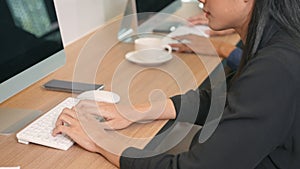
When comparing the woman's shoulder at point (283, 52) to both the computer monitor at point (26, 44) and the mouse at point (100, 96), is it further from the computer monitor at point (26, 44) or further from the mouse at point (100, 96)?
the computer monitor at point (26, 44)

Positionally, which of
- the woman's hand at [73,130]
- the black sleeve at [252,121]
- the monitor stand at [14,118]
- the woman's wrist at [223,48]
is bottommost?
the woman's wrist at [223,48]

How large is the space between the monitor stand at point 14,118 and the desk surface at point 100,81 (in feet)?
0.09

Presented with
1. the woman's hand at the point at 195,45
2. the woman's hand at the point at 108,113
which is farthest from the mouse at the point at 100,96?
the woman's hand at the point at 195,45

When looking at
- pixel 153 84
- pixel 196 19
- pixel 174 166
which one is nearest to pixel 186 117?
pixel 153 84

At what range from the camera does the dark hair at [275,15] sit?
0.95m

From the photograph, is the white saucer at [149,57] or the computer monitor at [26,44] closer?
the computer monitor at [26,44]

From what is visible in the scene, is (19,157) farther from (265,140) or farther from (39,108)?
(265,140)

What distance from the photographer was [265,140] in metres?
0.89

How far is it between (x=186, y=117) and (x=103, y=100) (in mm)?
248

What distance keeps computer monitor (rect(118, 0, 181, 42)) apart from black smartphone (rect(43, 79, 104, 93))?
1.54ft

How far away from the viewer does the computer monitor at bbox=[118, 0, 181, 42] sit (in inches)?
69.6

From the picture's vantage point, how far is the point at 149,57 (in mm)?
1608

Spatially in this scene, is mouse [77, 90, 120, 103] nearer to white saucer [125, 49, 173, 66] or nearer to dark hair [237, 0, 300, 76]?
white saucer [125, 49, 173, 66]

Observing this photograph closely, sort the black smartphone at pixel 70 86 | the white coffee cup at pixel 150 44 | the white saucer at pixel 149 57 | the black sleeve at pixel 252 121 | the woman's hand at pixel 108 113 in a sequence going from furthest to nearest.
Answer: the white coffee cup at pixel 150 44
the white saucer at pixel 149 57
the black smartphone at pixel 70 86
the woman's hand at pixel 108 113
the black sleeve at pixel 252 121
